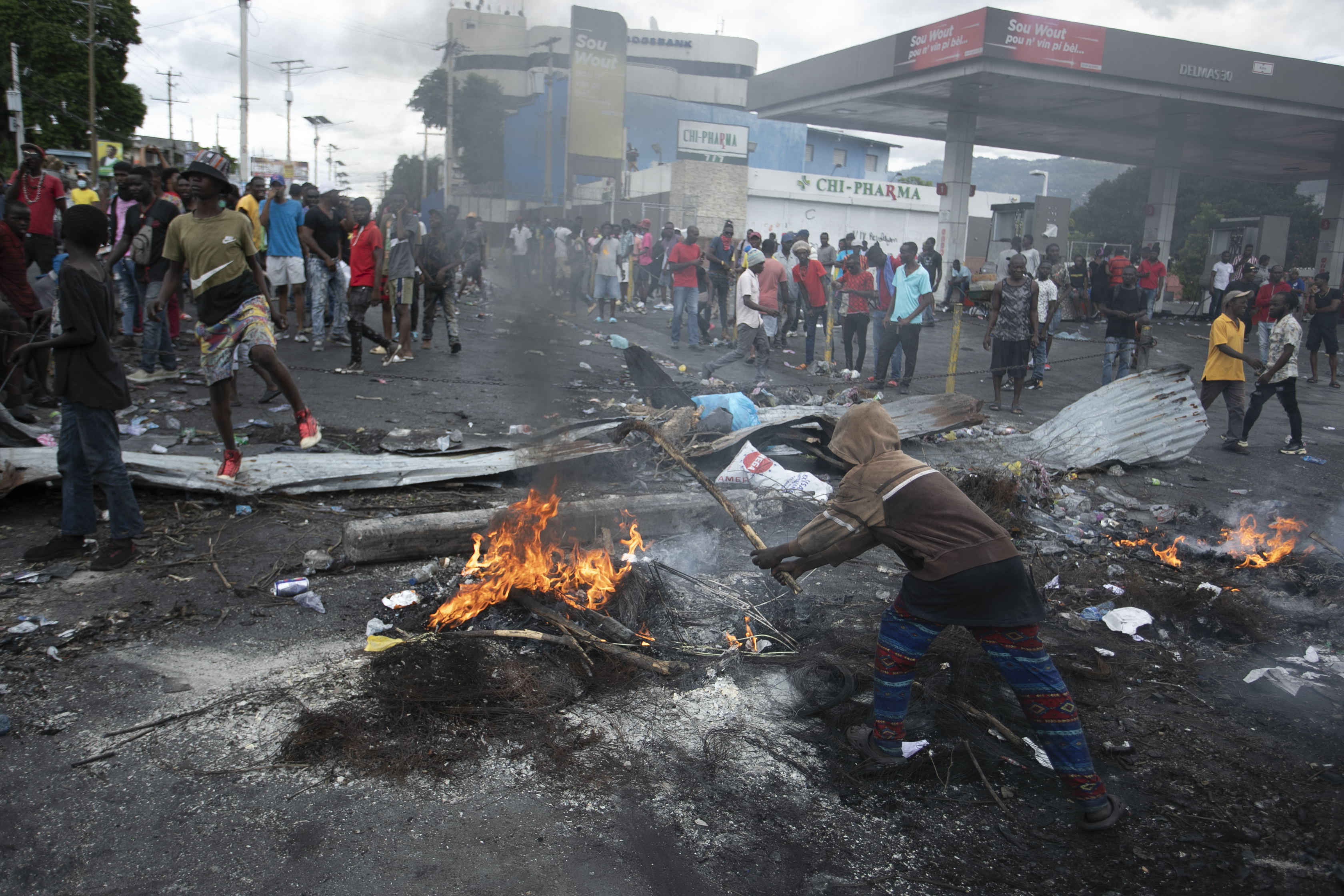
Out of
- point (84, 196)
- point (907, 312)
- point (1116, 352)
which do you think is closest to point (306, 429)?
point (84, 196)

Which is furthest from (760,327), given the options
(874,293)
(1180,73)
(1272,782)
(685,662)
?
(1180,73)

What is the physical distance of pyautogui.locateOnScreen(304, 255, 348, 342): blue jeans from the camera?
10.1 meters

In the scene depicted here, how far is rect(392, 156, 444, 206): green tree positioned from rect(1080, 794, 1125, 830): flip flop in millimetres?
42883

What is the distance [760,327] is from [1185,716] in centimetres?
763

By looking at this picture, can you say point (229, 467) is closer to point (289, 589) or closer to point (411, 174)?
point (289, 589)

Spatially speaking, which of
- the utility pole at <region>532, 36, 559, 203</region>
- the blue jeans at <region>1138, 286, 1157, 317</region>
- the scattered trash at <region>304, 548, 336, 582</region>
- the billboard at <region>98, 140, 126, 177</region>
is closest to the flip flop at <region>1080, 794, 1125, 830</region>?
the scattered trash at <region>304, 548, 336, 582</region>

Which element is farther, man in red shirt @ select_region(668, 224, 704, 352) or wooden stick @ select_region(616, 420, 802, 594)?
man in red shirt @ select_region(668, 224, 704, 352)

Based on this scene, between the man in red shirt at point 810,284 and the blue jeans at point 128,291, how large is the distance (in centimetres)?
842

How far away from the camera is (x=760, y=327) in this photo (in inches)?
420

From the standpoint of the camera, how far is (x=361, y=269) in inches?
352

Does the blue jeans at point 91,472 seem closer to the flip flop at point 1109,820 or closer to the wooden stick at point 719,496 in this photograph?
the wooden stick at point 719,496

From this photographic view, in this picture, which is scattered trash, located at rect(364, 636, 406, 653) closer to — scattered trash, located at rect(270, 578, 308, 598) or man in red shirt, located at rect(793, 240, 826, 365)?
scattered trash, located at rect(270, 578, 308, 598)

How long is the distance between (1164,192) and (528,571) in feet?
90.3

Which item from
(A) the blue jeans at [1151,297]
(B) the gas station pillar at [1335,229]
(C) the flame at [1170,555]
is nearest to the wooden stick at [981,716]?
(C) the flame at [1170,555]
